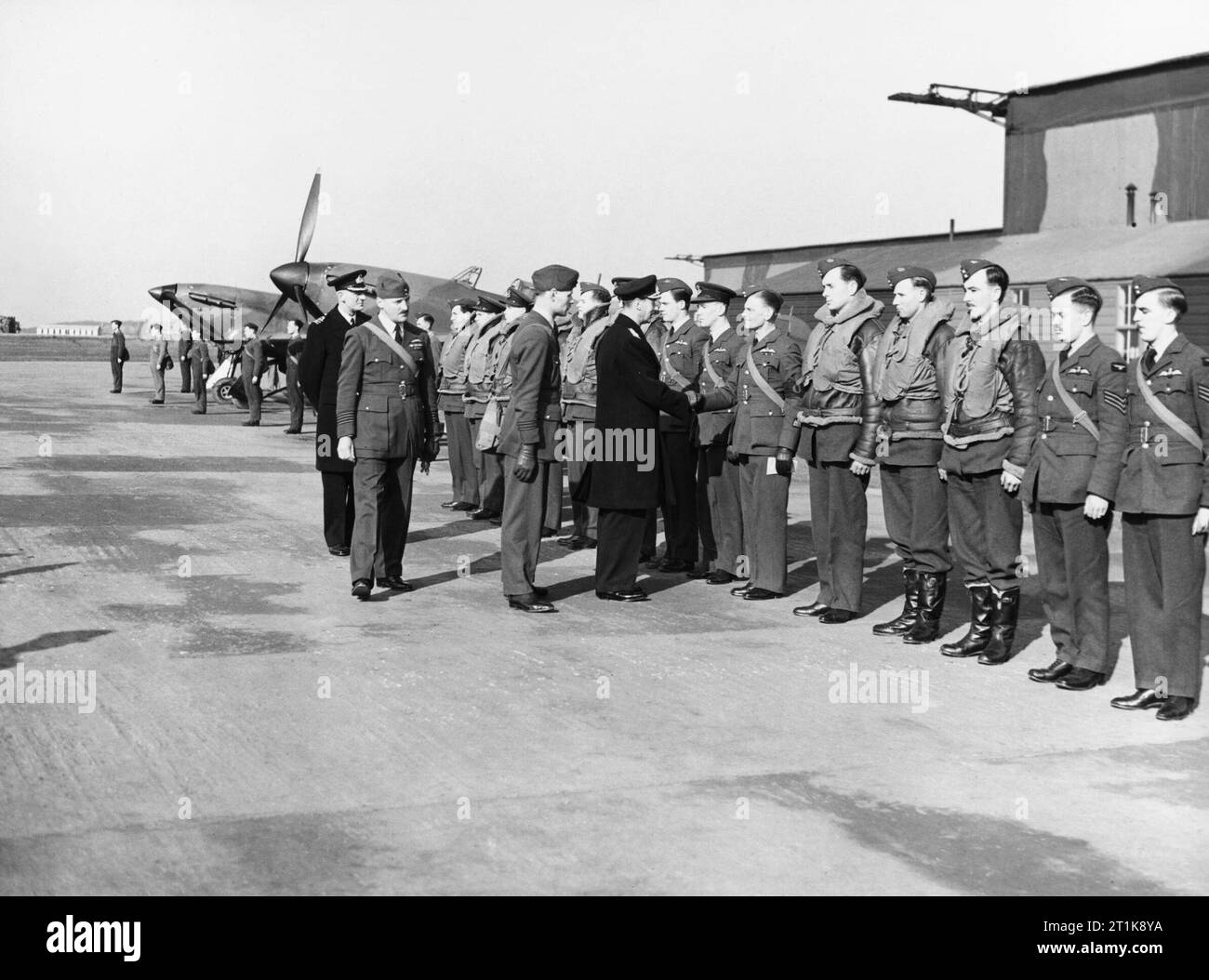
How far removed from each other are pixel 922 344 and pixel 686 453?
2.86 metres

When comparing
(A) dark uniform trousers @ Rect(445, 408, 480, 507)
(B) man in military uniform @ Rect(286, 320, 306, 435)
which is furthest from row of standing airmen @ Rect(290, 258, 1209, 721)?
(B) man in military uniform @ Rect(286, 320, 306, 435)

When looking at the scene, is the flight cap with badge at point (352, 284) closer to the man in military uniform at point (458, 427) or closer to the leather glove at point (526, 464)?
the leather glove at point (526, 464)

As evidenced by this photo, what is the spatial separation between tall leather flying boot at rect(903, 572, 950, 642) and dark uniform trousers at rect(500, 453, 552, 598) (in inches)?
88.6

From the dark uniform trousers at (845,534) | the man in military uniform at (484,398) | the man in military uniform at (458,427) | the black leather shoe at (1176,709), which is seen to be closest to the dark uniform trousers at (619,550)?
the dark uniform trousers at (845,534)

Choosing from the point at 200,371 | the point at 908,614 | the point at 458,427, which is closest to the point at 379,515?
the point at 908,614

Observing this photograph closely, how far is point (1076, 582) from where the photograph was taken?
6.74 metres

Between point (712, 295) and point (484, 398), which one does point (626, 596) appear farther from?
point (484, 398)

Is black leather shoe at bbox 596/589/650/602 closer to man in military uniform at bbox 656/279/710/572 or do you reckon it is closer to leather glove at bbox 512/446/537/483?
leather glove at bbox 512/446/537/483

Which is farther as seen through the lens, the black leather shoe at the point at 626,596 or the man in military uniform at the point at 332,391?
the man in military uniform at the point at 332,391

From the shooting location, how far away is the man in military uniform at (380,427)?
8469mm

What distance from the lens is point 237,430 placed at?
21766 mm

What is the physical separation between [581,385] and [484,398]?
2554 millimetres

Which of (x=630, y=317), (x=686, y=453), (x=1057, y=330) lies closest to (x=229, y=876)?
(x=1057, y=330)

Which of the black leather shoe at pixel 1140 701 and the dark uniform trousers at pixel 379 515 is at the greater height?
the dark uniform trousers at pixel 379 515
